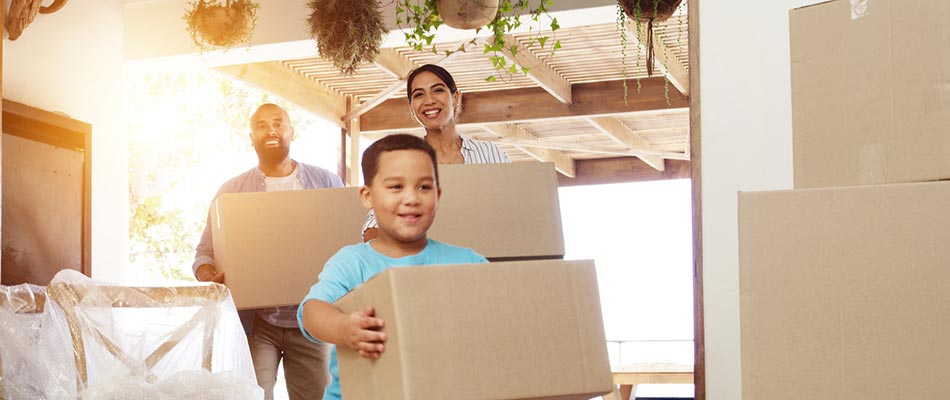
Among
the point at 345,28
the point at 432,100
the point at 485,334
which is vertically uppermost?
the point at 345,28

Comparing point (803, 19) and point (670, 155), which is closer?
point (803, 19)

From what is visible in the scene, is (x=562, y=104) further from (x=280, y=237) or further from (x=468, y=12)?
(x=280, y=237)

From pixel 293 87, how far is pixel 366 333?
411 cm

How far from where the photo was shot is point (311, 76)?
17.9ft

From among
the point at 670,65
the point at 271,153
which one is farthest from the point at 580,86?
the point at 271,153

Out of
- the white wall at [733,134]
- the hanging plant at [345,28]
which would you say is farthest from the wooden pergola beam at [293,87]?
the white wall at [733,134]

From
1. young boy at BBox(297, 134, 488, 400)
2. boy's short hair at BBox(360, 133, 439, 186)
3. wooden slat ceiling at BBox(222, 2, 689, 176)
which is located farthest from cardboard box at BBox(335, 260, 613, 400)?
wooden slat ceiling at BBox(222, 2, 689, 176)

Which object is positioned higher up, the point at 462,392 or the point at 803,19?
the point at 803,19

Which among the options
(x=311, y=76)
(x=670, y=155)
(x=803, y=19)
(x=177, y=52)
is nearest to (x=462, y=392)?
(x=803, y=19)

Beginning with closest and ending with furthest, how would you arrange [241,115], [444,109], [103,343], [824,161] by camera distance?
[824,161]
[103,343]
[444,109]
[241,115]

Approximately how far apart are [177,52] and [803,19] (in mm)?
3793

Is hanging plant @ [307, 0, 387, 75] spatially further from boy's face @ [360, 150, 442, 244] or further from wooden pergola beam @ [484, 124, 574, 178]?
wooden pergola beam @ [484, 124, 574, 178]

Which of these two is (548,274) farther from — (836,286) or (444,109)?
(444,109)

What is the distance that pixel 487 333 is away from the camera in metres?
1.32
